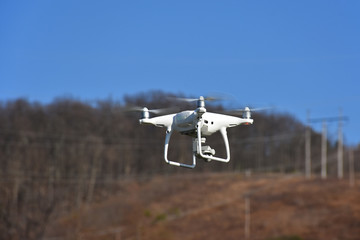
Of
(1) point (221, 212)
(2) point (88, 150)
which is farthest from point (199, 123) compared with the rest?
(2) point (88, 150)

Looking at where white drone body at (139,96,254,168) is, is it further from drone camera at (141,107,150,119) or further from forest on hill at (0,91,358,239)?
forest on hill at (0,91,358,239)

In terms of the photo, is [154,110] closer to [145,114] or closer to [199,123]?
[145,114]

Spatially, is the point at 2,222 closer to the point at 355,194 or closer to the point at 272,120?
the point at 355,194

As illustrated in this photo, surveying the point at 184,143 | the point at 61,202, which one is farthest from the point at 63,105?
the point at 61,202

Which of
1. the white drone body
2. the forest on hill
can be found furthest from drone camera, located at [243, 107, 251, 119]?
the forest on hill

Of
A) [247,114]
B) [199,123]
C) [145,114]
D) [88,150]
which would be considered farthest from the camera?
[88,150]

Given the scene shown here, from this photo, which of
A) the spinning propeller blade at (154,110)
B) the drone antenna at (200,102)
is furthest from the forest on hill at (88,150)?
the drone antenna at (200,102)
